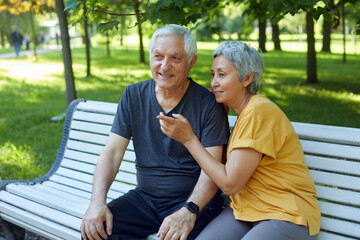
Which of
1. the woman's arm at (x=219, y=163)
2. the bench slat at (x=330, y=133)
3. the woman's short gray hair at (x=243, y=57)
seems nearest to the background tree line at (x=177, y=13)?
the woman's short gray hair at (x=243, y=57)

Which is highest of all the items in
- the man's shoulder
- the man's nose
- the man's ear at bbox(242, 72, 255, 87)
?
the man's nose

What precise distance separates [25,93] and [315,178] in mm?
9019

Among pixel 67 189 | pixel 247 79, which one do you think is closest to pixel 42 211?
pixel 67 189

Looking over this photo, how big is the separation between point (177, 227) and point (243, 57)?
1.01m

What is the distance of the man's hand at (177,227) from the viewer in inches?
89.7

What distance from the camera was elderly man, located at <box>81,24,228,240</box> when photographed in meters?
2.47

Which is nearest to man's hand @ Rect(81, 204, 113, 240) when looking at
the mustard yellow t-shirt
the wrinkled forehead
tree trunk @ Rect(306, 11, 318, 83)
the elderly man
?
the elderly man

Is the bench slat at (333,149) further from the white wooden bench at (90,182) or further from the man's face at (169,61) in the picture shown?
the man's face at (169,61)

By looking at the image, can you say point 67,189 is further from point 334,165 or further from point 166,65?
point 334,165

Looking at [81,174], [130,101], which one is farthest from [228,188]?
[81,174]

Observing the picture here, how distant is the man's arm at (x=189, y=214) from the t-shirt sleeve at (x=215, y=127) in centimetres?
4

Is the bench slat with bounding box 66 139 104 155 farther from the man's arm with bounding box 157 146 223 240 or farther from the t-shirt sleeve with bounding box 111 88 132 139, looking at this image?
the man's arm with bounding box 157 146 223 240

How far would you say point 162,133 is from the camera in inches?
105

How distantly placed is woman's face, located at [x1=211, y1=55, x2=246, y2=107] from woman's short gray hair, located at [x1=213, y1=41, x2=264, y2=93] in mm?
28
